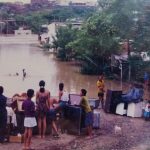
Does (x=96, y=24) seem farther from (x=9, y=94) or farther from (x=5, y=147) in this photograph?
(x=5, y=147)

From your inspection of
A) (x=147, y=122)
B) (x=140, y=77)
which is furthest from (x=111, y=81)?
(x=147, y=122)

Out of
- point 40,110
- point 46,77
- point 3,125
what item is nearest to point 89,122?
point 40,110

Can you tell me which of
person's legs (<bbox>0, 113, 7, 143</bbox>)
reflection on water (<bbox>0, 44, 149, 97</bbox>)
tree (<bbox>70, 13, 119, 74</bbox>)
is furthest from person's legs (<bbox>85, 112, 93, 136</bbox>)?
tree (<bbox>70, 13, 119, 74</bbox>)

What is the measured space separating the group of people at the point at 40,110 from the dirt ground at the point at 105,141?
286 millimetres

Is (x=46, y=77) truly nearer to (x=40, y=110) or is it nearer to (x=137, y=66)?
(x=137, y=66)

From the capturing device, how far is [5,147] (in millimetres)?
10938

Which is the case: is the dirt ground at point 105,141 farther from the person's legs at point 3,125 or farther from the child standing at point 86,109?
the child standing at point 86,109

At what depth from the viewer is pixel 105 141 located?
38.8ft

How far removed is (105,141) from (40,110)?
1.71m

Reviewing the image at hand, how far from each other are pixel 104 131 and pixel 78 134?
90 centimetres

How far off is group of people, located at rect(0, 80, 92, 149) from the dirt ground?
286mm

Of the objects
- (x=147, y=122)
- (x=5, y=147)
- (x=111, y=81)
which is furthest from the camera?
(x=111, y=81)

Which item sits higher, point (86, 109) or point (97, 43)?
point (97, 43)

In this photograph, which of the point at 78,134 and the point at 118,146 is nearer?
the point at 118,146
